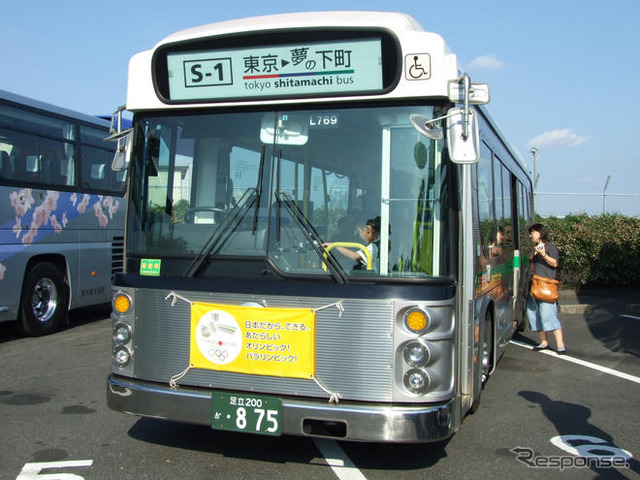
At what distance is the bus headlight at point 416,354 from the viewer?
12.9ft

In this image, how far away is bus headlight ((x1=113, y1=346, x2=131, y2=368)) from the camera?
4.50 m

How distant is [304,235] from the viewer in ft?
13.7

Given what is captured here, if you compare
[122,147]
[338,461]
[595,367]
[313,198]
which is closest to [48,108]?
[122,147]

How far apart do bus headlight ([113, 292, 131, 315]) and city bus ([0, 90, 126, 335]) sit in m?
4.96

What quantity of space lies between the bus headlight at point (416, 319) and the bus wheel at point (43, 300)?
7142 millimetres

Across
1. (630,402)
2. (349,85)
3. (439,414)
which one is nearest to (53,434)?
(439,414)

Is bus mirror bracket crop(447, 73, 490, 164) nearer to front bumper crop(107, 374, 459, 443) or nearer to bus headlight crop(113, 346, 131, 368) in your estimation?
front bumper crop(107, 374, 459, 443)

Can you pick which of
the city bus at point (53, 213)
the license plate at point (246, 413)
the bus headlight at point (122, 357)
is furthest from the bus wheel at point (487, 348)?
the city bus at point (53, 213)

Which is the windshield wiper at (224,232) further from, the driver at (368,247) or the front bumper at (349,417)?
the front bumper at (349,417)

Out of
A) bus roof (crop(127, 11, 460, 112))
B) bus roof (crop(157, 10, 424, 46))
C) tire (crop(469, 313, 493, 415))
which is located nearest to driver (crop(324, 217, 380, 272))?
bus roof (crop(127, 11, 460, 112))

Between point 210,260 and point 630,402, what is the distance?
14.9 ft

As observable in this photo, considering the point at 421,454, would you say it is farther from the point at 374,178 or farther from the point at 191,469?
the point at 374,178

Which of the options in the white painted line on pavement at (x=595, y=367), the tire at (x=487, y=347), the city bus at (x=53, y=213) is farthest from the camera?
the city bus at (x=53, y=213)

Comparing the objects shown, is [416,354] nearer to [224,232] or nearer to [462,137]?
[462,137]
